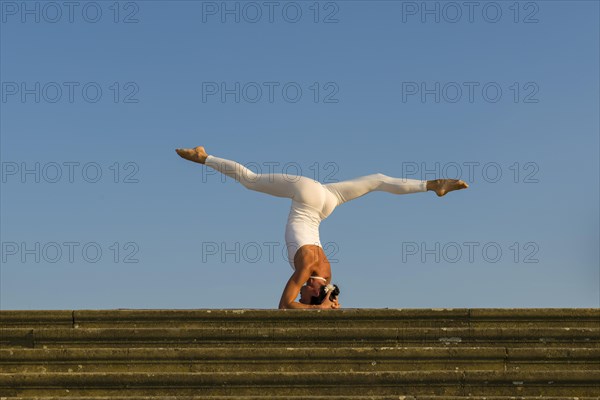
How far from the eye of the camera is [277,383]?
659cm

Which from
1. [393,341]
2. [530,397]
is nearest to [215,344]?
A: [393,341]

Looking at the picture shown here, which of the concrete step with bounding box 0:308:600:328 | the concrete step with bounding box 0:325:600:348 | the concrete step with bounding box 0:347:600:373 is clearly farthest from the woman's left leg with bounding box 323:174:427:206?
the concrete step with bounding box 0:347:600:373

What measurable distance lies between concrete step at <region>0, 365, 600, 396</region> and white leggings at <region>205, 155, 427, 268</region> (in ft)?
10.1

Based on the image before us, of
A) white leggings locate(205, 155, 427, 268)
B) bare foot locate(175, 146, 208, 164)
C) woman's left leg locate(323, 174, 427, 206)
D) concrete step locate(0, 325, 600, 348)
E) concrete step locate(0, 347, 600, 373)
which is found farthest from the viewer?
bare foot locate(175, 146, 208, 164)

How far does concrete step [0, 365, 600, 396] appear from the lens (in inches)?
259

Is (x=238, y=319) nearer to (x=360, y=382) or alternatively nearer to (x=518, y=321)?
(x=360, y=382)

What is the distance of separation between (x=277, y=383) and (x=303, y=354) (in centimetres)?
43

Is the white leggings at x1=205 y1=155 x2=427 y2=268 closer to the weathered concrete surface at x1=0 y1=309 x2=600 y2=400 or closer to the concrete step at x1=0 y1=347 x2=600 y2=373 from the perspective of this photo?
the weathered concrete surface at x1=0 y1=309 x2=600 y2=400

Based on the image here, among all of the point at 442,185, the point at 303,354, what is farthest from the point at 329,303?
the point at 303,354

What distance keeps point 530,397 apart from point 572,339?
43.7 inches

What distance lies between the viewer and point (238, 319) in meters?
7.64

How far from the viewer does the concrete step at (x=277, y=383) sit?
21.6 ft

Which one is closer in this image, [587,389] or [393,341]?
[587,389]

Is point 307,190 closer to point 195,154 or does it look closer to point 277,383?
point 195,154
